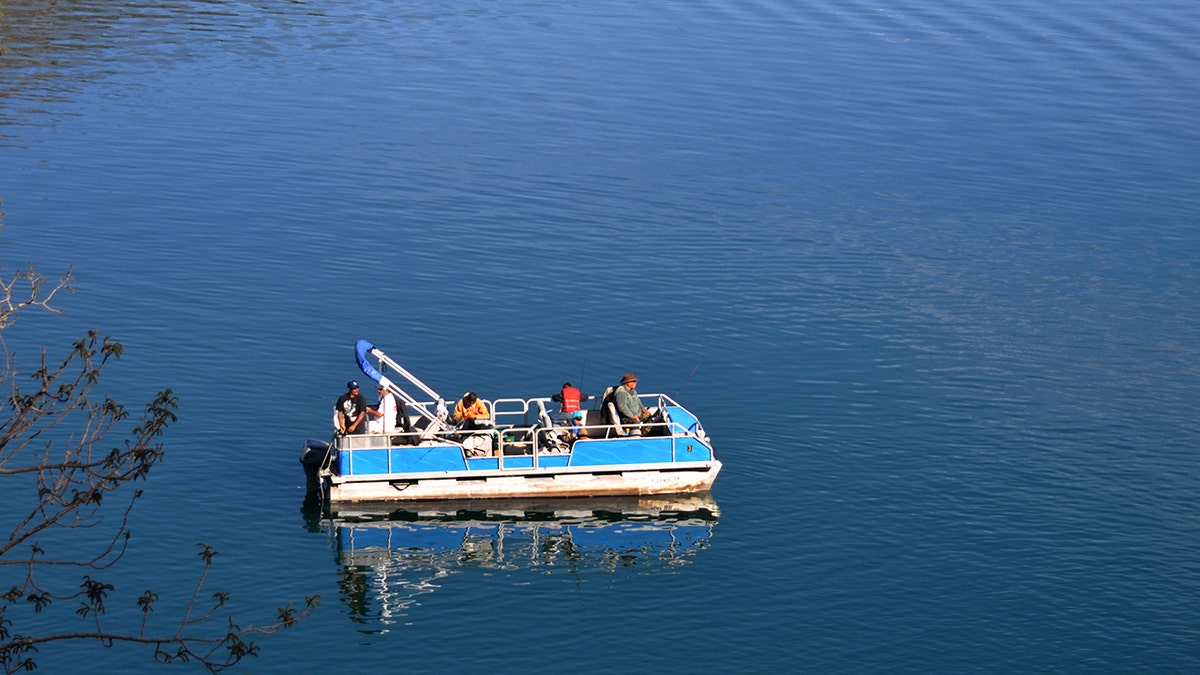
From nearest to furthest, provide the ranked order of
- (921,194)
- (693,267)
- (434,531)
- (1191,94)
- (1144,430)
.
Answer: (434,531) → (1144,430) → (693,267) → (921,194) → (1191,94)

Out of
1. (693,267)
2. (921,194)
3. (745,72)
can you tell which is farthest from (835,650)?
(745,72)

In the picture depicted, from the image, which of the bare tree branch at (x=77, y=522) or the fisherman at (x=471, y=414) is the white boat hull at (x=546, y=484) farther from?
the bare tree branch at (x=77, y=522)

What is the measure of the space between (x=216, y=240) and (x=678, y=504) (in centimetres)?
2404

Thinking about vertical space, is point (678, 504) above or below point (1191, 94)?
below

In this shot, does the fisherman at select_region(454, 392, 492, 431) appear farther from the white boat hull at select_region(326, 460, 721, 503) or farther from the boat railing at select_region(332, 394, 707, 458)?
the white boat hull at select_region(326, 460, 721, 503)

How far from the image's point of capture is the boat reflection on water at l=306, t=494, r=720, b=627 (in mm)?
34719

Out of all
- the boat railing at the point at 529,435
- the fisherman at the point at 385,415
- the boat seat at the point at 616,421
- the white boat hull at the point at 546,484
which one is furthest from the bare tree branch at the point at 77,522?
the boat seat at the point at 616,421

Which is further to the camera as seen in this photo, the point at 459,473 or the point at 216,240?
the point at 216,240

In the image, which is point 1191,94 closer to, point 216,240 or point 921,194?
point 921,194

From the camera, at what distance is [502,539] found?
36.7 metres

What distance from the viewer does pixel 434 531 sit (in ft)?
121

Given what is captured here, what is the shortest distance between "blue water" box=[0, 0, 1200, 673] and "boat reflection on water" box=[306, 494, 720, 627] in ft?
0.54

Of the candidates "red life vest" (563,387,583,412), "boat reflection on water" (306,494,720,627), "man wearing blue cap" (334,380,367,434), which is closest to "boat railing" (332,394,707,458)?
"man wearing blue cap" (334,380,367,434)

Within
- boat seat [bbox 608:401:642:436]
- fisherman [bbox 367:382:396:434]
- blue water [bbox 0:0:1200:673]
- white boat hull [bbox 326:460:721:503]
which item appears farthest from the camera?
boat seat [bbox 608:401:642:436]
